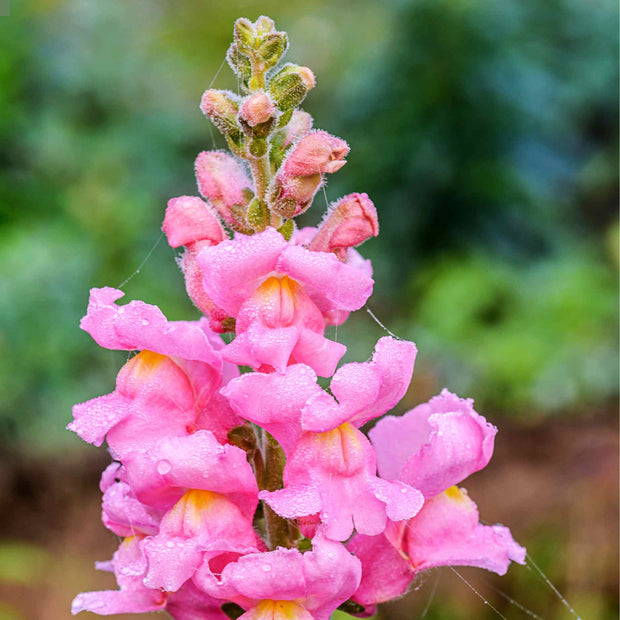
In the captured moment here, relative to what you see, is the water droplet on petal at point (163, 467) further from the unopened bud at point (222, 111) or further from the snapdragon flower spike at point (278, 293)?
the unopened bud at point (222, 111)

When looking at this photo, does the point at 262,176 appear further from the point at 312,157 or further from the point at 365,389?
the point at 365,389

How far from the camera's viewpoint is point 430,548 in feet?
3.76

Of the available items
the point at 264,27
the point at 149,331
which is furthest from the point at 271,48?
the point at 149,331

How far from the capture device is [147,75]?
614cm

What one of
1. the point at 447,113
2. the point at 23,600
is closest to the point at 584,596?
the point at 23,600

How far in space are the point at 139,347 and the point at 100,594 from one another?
15.2 inches

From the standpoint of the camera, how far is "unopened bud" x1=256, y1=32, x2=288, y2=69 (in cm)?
116

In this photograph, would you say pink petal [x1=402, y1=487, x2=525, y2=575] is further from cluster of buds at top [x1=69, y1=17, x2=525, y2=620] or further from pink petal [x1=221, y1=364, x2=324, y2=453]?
pink petal [x1=221, y1=364, x2=324, y2=453]

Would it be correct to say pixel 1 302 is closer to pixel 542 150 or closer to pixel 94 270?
pixel 94 270

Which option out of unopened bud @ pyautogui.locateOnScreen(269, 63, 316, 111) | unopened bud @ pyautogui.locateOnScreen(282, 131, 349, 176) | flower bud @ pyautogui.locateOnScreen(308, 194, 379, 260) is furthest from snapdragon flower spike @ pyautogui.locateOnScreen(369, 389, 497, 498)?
unopened bud @ pyautogui.locateOnScreen(269, 63, 316, 111)

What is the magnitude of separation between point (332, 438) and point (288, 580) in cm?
18

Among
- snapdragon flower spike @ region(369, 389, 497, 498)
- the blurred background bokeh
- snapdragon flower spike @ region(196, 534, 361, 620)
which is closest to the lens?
snapdragon flower spike @ region(196, 534, 361, 620)

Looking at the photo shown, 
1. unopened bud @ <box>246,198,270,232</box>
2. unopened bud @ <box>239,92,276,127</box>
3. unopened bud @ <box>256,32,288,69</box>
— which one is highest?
unopened bud @ <box>256,32,288,69</box>

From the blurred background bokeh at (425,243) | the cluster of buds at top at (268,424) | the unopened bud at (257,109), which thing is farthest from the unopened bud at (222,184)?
the blurred background bokeh at (425,243)
